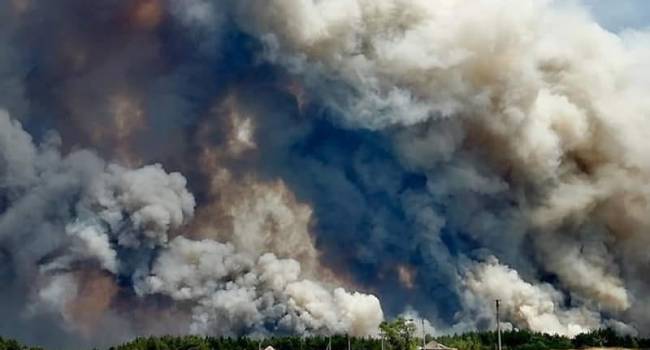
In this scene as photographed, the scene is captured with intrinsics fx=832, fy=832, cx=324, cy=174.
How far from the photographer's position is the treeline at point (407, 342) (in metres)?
102

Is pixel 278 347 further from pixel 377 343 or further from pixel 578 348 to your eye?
pixel 578 348

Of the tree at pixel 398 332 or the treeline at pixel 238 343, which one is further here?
the treeline at pixel 238 343

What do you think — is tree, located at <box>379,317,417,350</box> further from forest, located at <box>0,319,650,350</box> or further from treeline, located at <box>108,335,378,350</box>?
treeline, located at <box>108,335,378,350</box>

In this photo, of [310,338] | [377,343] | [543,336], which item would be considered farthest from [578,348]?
[310,338]

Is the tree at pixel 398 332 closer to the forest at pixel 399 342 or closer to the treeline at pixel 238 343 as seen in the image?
the forest at pixel 399 342

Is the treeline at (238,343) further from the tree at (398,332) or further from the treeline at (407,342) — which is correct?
the tree at (398,332)

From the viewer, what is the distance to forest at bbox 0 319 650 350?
91.1 m

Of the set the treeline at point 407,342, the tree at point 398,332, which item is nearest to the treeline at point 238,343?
the treeline at point 407,342

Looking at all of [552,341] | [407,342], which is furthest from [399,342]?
[552,341]

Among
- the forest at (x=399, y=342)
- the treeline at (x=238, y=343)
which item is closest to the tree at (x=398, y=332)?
the forest at (x=399, y=342)

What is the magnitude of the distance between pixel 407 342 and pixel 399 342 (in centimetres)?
90

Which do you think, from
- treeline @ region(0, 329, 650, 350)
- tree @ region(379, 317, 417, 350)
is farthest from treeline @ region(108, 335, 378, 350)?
tree @ region(379, 317, 417, 350)

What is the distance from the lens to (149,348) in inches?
4525

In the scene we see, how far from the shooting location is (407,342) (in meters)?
90.2
